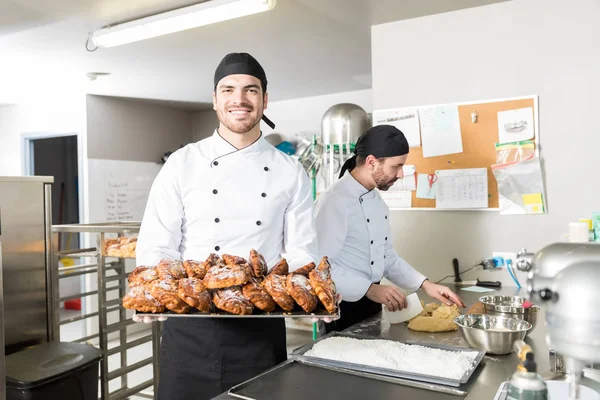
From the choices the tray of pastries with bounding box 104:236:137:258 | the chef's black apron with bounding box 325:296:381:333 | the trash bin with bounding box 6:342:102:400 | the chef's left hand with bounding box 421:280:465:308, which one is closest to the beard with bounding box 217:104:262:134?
the chef's black apron with bounding box 325:296:381:333

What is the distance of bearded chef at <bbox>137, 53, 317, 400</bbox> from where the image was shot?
5.39 ft

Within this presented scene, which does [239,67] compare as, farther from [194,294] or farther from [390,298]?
[390,298]

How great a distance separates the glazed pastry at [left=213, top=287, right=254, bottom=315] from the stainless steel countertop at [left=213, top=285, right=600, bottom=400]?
8.1 inches

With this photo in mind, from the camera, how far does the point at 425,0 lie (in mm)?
2824

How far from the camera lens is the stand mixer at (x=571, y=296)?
73 centimetres

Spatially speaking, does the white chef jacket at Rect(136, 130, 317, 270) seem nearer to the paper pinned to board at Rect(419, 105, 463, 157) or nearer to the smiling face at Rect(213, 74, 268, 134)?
the smiling face at Rect(213, 74, 268, 134)

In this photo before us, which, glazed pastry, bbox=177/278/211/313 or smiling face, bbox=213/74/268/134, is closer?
glazed pastry, bbox=177/278/211/313

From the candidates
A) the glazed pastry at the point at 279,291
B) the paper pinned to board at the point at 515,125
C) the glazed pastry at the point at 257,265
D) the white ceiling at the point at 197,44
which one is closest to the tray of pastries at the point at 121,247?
the white ceiling at the point at 197,44

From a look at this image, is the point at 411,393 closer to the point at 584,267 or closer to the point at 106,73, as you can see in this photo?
the point at 584,267

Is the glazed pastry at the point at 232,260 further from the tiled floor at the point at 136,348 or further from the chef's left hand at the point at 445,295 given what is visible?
the tiled floor at the point at 136,348

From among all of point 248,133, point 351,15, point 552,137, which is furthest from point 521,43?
point 248,133

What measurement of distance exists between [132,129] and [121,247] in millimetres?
2945

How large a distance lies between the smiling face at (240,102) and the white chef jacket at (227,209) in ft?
0.41

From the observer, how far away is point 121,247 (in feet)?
11.2
